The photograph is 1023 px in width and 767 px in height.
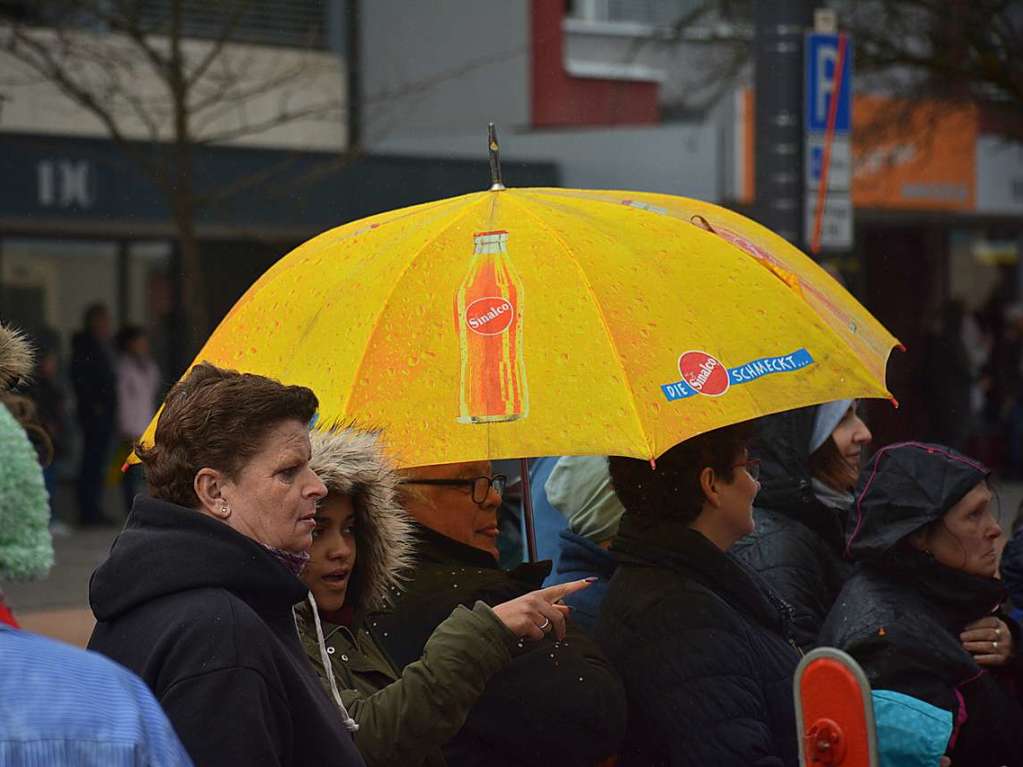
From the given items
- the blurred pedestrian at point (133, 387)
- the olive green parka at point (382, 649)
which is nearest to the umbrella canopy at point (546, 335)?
the olive green parka at point (382, 649)

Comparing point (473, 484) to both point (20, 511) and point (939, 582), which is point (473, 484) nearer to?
point (939, 582)

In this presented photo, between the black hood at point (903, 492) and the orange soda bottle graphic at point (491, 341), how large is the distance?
1.02m

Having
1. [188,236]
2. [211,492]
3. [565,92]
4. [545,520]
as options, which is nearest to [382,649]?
[211,492]

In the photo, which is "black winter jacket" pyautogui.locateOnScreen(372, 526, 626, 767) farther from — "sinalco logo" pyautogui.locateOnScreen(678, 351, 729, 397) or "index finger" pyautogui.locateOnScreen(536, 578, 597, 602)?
"sinalco logo" pyautogui.locateOnScreen(678, 351, 729, 397)

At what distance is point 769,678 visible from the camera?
356cm

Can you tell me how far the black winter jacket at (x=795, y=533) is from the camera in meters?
4.43

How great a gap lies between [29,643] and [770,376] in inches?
90.8

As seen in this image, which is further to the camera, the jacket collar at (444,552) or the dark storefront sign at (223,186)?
the dark storefront sign at (223,186)

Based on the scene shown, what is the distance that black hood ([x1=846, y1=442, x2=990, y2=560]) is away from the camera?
401cm

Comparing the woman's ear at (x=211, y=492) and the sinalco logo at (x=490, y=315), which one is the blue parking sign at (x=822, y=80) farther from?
the woman's ear at (x=211, y=492)

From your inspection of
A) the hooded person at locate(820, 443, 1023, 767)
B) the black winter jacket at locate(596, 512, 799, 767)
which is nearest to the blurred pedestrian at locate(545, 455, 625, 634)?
the black winter jacket at locate(596, 512, 799, 767)

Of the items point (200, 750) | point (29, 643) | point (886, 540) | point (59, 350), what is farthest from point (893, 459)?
point (59, 350)

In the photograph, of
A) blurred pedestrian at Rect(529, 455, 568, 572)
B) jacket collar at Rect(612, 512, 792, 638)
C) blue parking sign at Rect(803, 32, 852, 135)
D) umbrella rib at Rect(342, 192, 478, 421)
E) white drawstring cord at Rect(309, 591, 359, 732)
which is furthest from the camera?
blue parking sign at Rect(803, 32, 852, 135)

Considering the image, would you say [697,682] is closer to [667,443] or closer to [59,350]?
[667,443]
